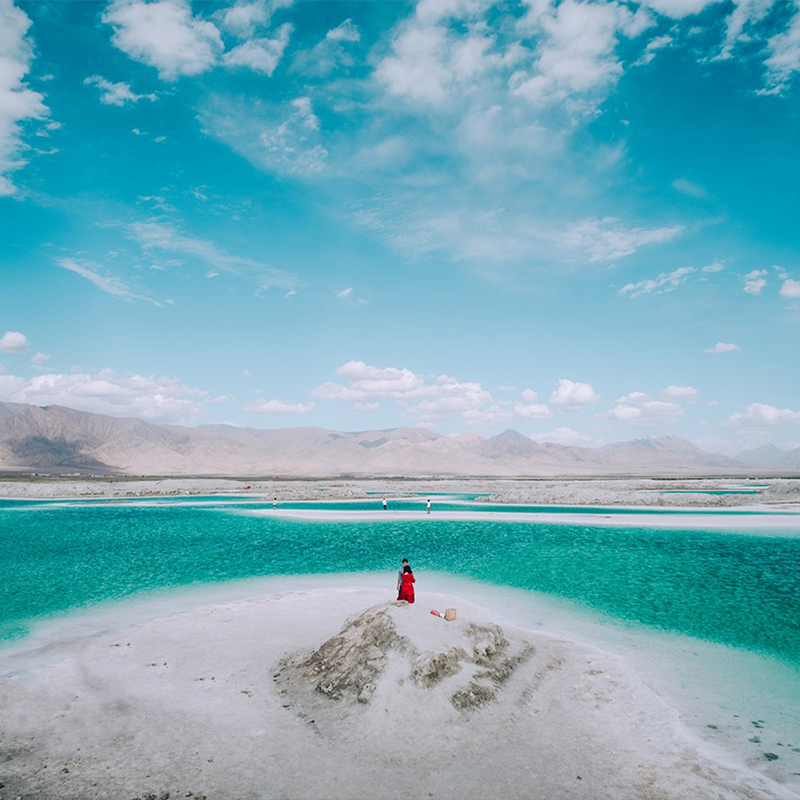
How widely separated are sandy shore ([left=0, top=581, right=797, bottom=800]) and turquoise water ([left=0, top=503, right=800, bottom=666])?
20.4 feet

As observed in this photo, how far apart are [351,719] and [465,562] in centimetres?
2142

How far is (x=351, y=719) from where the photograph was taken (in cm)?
1130

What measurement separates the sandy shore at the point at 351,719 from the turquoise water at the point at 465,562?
6.20 meters

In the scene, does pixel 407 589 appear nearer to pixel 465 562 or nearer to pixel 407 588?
pixel 407 588

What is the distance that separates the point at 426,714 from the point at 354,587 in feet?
46.2

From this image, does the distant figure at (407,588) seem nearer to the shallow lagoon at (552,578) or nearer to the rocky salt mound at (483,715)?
the rocky salt mound at (483,715)

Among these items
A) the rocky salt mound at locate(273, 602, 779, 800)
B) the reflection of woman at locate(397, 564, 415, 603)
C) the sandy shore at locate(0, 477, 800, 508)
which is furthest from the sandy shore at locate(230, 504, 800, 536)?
the reflection of woman at locate(397, 564, 415, 603)

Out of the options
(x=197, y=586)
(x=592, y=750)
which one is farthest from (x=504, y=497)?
(x=592, y=750)

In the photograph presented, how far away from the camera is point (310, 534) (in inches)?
1738

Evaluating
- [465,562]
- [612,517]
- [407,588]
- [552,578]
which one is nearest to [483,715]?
[407,588]

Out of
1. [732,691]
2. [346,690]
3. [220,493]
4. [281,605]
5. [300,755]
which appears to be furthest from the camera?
[220,493]

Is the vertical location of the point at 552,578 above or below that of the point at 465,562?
above

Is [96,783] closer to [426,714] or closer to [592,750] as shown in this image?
[426,714]

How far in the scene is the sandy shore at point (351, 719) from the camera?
359 inches
